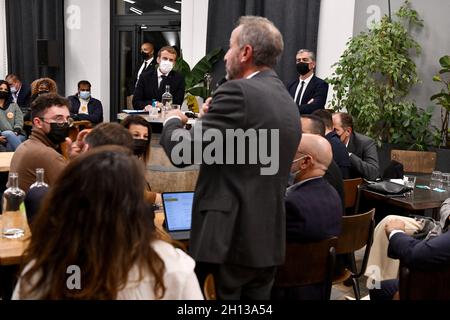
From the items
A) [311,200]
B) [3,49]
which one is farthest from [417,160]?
[3,49]

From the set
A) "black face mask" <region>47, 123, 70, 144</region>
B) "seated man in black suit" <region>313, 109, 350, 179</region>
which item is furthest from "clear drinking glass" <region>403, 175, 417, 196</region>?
"black face mask" <region>47, 123, 70, 144</region>

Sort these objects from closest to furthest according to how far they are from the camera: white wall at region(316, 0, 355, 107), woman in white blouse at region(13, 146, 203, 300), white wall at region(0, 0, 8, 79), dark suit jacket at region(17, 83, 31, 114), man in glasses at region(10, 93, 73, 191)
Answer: woman in white blouse at region(13, 146, 203, 300), man in glasses at region(10, 93, 73, 191), white wall at region(316, 0, 355, 107), dark suit jacket at region(17, 83, 31, 114), white wall at region(0, 0, 8, 79)

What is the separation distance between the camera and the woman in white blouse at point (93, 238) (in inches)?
45.2

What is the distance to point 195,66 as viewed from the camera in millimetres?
7195

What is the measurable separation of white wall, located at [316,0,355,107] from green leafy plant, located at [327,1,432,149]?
0.28m

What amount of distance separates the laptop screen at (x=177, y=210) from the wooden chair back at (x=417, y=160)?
10.7 ft

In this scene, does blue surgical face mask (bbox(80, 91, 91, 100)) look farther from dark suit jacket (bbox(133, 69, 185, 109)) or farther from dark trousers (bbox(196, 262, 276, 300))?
dark trousers (bbox(196, 262, 276, 300))

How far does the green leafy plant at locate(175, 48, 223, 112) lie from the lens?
7.16m

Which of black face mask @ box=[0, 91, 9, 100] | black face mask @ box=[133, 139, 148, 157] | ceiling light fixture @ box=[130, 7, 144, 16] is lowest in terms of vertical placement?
black face mask @ box=[0, 91, 9, 100]

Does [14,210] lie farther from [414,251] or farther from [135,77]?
[135,77]

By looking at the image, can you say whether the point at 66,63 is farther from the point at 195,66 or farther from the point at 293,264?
the point at 293,264

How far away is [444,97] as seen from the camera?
5.82 meters

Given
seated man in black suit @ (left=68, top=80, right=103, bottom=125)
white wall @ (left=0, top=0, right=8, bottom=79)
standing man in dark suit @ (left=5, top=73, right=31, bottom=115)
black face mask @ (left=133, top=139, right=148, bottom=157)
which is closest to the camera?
black face mask @ (left=133, top=139, right=148, bottom=157)
